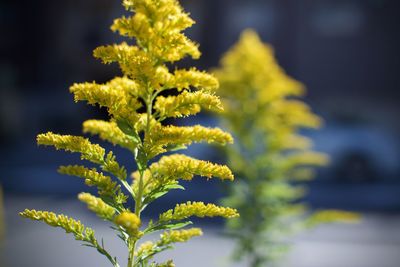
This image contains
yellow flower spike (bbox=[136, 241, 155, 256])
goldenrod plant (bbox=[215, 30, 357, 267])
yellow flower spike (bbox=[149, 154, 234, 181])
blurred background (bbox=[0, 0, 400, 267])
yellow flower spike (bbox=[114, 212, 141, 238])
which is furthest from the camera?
blurred background (bbox=[0, 0, 400, 267])

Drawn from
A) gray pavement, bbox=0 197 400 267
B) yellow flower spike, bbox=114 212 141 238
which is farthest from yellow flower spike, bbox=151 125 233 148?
gray pavement, bbox=0 197 400 267

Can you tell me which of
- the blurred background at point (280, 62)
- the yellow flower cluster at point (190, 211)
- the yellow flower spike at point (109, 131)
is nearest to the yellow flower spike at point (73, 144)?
the yellow flower spike at point (109, 131)

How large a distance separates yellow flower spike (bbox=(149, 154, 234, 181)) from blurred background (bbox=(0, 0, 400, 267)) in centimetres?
1150

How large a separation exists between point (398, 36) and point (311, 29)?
3.27 m

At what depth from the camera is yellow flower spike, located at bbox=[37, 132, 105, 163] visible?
8.43 feet

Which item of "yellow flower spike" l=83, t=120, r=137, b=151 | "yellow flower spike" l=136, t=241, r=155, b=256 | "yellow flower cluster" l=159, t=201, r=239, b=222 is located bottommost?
"yellow flower spike" l=136, t=241, r=155, b=256

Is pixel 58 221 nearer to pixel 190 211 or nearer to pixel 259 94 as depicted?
pixel 190 211

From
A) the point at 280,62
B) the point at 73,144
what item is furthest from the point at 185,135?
the point at 280,62

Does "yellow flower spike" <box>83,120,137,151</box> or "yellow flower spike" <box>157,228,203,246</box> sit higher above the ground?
"yellow flower spike" <box>83,120,137,151</box>

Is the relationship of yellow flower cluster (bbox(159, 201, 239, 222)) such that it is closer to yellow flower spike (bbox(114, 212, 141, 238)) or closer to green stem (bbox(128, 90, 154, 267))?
green stem (bbox(128, 90, 154, 267))

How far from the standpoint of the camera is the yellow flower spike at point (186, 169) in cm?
261

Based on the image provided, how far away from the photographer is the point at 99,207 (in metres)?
2.77

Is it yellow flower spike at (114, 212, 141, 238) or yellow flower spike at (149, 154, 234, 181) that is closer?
yellow flower spike at (114, 212, 141, 238)

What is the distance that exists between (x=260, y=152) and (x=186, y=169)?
12.8 feet
